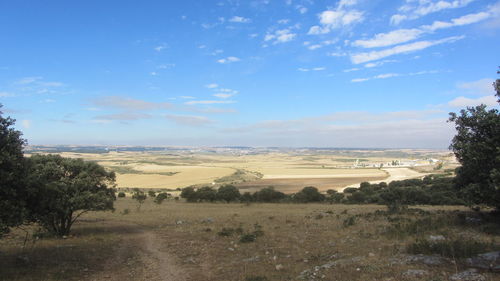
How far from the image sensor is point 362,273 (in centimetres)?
929

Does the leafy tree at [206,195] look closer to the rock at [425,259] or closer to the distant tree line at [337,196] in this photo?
the distant tree line at [337,196]

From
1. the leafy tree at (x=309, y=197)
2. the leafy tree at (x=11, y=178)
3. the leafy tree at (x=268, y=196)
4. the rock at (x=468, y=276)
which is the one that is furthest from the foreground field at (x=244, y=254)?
the leafy tree at (x=268, y=196)

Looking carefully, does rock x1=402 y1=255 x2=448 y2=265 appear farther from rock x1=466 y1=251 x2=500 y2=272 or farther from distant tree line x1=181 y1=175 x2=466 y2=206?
distant tree line x1=181 y1=175 x2=466 y2=206

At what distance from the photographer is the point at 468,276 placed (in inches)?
315

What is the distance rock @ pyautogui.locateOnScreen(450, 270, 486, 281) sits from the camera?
7816 mm

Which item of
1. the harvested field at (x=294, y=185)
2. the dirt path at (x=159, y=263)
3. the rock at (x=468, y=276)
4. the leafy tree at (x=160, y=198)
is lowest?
the harvested field at (x=294, y=185)

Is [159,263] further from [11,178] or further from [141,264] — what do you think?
[11,178]

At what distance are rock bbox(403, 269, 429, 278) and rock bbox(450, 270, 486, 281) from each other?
2.21 feet

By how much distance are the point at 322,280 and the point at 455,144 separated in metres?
10.0

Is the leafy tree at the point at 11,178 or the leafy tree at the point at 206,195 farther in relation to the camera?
the leafy tree at the point at 206,195

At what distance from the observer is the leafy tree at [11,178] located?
10.1m

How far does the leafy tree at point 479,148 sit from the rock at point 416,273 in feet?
16.9

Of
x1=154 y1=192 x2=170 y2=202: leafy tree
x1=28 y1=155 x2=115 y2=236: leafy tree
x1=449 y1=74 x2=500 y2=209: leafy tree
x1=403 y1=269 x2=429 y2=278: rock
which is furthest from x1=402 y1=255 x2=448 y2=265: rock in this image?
x1=154 y1=192 x2=170 y2=202: leafy tree

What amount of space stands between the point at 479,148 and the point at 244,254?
1113 centimetres
